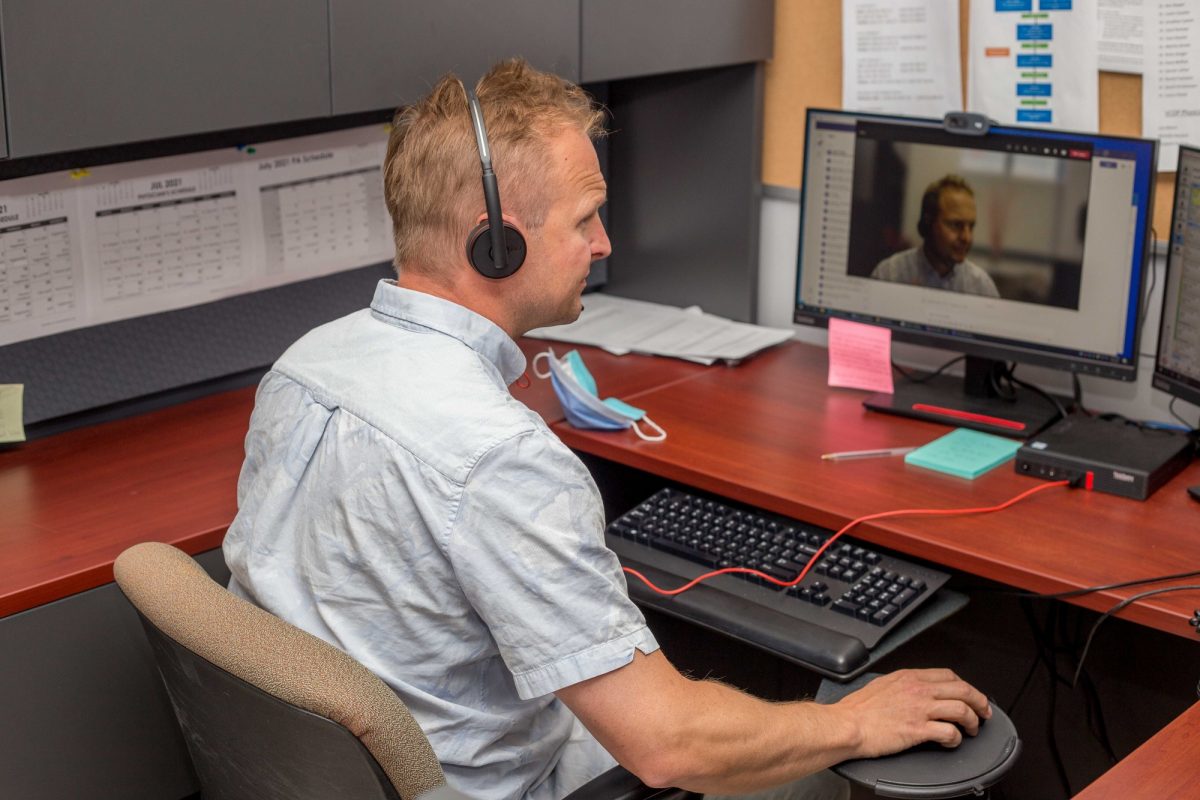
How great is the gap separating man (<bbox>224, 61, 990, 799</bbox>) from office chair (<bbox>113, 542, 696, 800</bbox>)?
0.11 m

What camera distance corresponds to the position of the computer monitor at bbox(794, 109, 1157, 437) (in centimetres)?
176

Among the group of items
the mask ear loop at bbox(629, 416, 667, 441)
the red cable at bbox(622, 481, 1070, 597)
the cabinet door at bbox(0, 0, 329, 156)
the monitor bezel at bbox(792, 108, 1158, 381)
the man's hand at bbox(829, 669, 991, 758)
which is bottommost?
the man's hand at bbox(829, 669, 991, 758)

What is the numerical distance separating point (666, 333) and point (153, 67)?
3.35ft

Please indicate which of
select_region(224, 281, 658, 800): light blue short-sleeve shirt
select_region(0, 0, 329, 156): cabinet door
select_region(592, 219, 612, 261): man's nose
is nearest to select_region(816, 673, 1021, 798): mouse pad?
select_region(224, 281, 658, 800): light blue short-sleeve shirt

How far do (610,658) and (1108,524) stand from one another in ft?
2.46

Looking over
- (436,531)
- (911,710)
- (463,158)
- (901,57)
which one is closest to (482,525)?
(436,531)

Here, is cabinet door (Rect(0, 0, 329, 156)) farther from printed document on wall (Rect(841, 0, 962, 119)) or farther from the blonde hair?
printed document on wall (Rect(841, 0, 962, 119))

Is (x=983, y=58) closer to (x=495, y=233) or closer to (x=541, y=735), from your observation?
(x=495, y=233)

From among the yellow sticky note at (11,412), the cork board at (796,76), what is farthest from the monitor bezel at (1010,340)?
the yellow sticky note at (11,412)

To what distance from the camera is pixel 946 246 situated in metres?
1.90

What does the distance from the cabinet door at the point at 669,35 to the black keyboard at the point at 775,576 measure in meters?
0.68

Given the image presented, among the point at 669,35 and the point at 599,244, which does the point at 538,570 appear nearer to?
the point at 599,244

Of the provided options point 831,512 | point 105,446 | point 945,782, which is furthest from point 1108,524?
point 105,446

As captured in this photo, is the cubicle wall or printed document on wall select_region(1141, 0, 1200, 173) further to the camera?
printed document on wall select_region(1141, 0, 1200, 173)
